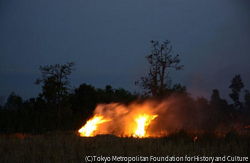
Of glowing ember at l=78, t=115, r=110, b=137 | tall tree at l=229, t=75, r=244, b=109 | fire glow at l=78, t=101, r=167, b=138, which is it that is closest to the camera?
glowing ember at l=78, t=115, r=110, b=137

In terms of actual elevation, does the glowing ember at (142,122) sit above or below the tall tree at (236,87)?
below

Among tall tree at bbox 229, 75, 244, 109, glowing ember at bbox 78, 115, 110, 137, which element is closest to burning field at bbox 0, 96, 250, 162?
glowing ember at bbox 78, 115, 110, 137

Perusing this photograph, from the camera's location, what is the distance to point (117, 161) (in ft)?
28.2

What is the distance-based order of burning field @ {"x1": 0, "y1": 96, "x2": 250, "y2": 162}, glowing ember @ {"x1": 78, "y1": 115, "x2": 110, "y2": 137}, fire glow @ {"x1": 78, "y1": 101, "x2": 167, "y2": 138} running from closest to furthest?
burning field @ {"x1": 0, "y1": 96, "x2": 250, "y2": 162} → glowing ember @ {"x1": 78, "y1": 115, "x2": 110, "y2": 137} → fire glow @ {"x1": 78, "y1": 101, "x2": 167, "y2": 138}

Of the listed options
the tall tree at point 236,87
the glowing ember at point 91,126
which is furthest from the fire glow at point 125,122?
the tall tree at point 236,87

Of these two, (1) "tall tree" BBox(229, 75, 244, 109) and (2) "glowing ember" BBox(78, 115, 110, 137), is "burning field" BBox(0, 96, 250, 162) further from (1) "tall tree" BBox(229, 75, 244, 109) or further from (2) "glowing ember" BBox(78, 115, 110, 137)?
(1) "tall tree" BBox(229, 75, 244, 109)

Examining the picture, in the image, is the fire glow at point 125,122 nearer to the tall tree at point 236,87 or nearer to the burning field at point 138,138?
the burning field at point 138,138

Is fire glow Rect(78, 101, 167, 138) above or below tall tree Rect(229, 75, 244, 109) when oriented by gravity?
below

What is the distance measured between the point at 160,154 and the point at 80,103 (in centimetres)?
2568

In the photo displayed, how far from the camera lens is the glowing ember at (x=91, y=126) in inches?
763

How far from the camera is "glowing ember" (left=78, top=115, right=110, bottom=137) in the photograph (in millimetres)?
19384

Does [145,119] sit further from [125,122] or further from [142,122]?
[125,122]

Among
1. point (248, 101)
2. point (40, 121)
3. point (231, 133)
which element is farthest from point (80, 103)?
point (248, 101)

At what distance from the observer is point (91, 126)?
20266 mm
